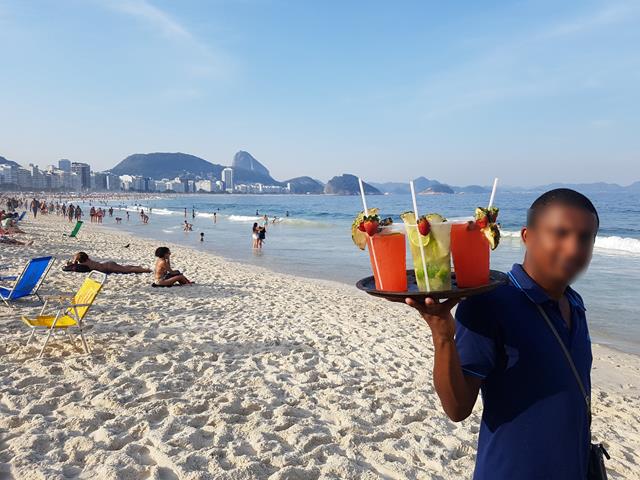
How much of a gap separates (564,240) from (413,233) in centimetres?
41

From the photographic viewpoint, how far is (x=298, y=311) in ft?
26.3

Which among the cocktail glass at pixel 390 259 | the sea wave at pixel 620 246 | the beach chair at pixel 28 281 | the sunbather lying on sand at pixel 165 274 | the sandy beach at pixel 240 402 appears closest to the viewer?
the cocktail glass at pixel 390 259

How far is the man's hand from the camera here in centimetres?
126

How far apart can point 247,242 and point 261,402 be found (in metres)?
21.5

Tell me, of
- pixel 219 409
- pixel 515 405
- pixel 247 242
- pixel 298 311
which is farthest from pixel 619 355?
pixel 247 242

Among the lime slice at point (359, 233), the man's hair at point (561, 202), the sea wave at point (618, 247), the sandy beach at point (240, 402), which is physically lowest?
the sea wave at point (618, 247)

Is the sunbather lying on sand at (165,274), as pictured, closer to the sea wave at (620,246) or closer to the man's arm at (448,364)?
the man's arm at (448,364)

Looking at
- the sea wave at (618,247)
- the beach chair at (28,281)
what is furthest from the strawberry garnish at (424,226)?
the sea wave at (618,247)

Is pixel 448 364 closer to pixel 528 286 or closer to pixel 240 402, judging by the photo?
pixel 528 286

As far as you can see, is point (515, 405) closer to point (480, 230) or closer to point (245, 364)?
point (480, 230)

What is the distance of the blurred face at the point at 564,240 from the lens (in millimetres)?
1326

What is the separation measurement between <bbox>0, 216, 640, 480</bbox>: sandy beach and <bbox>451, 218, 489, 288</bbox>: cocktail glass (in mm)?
2169

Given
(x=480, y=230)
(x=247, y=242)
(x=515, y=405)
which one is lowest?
(x=247, y=242)

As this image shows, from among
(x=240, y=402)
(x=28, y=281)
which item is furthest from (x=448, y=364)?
(x=28, y=281)
